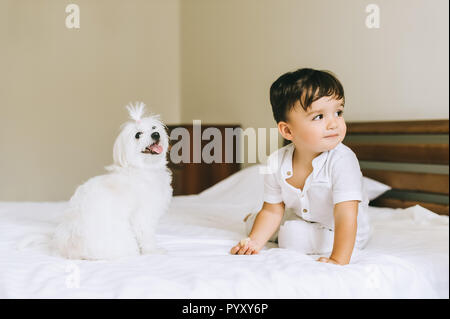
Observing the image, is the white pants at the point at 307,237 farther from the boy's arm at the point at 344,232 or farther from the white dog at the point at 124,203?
the white dog at the point at 124,203

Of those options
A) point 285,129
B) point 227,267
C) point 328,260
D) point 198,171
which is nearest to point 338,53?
point 285,129

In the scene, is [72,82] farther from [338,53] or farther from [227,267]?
[227,267]

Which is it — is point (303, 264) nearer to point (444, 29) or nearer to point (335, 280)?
point (335, 280)

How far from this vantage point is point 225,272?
91 centimetres

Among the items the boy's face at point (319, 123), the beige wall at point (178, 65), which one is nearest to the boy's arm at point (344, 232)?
the boy's face at point (319, 123)

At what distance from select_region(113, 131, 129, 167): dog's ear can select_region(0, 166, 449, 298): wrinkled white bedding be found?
24 centimetres

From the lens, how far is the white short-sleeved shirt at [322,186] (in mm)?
1077

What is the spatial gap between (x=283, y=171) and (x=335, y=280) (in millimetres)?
374

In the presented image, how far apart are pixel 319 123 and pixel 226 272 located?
1.36 ft

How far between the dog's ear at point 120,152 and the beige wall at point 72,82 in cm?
186

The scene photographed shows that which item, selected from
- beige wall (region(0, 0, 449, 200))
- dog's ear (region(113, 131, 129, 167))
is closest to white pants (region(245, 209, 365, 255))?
dog's ear (region(113, 131, 129, 167))

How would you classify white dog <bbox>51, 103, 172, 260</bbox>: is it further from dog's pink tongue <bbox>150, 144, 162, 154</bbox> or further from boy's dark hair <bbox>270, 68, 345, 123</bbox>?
boy's dark hair <bbox>270, 68, 345, 123</bbox>

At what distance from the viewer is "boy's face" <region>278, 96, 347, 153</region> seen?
3.42 feet

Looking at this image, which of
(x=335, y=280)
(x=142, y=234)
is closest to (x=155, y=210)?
(x=142, y=234)
